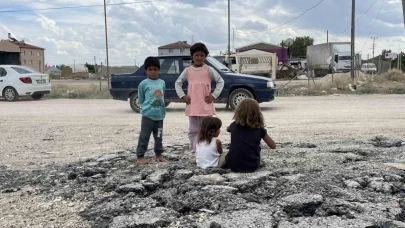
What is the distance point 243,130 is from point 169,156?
1.47m

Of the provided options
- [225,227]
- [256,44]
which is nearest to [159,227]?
[225,227]

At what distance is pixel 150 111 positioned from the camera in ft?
17.6

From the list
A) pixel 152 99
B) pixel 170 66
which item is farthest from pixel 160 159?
pixel 170 66

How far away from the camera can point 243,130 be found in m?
4.63

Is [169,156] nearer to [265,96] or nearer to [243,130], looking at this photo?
[243,130]

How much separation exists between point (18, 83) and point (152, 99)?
45.5 ft

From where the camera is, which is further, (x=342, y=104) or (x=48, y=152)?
(x=342, y=104)

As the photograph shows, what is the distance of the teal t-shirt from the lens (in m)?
5.37

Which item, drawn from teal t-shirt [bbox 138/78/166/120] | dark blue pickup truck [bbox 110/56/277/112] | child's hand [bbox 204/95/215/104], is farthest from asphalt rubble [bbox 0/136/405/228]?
dark blue pickup truck [bbox 110/56/277/112]

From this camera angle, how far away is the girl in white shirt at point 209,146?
4.84m

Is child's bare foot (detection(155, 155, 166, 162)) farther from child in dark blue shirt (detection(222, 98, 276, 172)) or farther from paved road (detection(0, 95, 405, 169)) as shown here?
paved road (detection(0, 95, 405, 169))

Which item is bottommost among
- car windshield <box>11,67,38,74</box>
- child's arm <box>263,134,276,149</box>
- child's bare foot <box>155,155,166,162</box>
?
child's bare foot <box>155,155,166,162</box>

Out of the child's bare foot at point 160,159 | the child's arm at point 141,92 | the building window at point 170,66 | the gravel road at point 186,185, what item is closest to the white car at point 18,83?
the building window at point 170,66

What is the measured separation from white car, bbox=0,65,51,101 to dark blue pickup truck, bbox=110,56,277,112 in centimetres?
697
